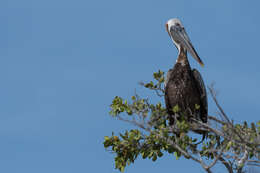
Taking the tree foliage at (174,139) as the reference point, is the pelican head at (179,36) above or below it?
above

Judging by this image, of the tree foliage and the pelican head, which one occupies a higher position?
the pelican head

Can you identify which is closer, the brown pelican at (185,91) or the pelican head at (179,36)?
the brown pelican at (185,91)

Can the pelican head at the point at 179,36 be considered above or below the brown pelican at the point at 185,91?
above

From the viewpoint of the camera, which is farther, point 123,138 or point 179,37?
point 179,37

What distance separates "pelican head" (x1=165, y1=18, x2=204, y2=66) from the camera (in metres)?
12.0

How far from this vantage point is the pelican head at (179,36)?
39.3 ft

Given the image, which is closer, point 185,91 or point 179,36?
point 185,91

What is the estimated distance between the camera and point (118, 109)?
430 inches

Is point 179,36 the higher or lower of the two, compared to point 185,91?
higher

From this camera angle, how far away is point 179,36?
1231 centimetres

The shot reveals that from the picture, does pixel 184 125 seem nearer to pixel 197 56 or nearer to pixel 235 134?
pixel 235 134

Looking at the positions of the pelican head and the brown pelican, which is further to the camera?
the pelican head

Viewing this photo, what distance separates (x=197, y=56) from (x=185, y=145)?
306 centimetres

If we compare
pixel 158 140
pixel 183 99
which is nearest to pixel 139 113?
pixel 158 140
